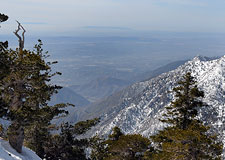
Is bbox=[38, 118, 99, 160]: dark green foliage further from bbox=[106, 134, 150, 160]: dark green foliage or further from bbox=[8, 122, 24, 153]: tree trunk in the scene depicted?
bbox=[8, 122, 24, 153]: tree trunk

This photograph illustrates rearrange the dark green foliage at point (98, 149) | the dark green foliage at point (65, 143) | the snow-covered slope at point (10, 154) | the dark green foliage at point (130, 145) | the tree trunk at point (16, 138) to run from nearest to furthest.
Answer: the snow-covered slope at point (10, 154), the tree trunk at point (16, 138), the dark green foliage at point (130, 145), the dark green foliage at point (65, 143), the dark green foliage at point (98, 149)

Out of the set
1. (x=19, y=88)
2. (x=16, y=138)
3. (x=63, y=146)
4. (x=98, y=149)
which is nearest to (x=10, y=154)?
(x=16, y=138)

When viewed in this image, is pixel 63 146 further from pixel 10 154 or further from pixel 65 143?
pixel 10 154

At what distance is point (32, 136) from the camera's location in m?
28.8

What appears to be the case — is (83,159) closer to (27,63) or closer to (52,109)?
(52,109)

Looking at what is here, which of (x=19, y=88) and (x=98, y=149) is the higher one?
(x=19, y=88)

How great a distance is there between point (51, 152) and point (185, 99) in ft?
56.4

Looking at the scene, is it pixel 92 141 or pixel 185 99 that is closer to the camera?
pixel 185 99

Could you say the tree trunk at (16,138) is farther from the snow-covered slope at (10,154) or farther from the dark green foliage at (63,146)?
→ the dark green foliage at (63,146)

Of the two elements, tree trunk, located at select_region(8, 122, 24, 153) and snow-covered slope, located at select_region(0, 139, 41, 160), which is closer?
snow-covered slope, located at select_region(0, 139, 41, 160)

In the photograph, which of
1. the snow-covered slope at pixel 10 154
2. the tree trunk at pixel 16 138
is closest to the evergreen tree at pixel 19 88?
the tree trunk at pixel 16 138

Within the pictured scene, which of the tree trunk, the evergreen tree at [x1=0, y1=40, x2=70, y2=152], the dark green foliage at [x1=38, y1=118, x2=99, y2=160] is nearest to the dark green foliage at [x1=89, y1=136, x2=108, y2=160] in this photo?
the dark green foliage at [x1=38, y1=118, x2=99, y2=160]

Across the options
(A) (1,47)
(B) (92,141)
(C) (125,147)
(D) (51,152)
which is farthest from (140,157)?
(A) (1,47)

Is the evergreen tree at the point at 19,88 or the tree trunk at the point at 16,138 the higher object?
the evergreen tree at the point at 19,88
